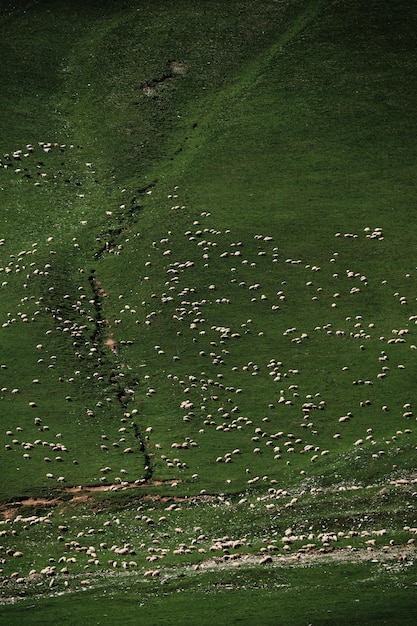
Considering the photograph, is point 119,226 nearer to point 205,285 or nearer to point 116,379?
point 205,285

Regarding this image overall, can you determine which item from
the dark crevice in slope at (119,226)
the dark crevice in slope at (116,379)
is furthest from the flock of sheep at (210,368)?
the dark crevice in slope at (119,226)

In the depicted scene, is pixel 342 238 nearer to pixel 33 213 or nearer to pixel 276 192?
pixel 276 192

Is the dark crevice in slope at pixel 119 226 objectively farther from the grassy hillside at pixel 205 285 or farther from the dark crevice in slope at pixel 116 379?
the dark crevice in slope at pixel 116 379

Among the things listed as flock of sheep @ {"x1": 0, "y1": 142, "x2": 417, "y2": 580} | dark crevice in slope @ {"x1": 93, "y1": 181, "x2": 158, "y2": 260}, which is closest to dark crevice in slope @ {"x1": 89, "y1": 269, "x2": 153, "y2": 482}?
flock of sheep @ {"x1": 0, "y1": 142, "x2": 417, "y2": 580}

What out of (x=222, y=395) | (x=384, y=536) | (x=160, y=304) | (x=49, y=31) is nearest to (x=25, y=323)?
(x=160, y=304)

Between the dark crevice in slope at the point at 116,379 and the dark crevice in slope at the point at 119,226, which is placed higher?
the dark crevice in slope at the point at 116,379

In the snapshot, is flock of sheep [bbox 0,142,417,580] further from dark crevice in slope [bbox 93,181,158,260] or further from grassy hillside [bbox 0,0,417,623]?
dark crevice in slope [bbox 93,181,158,260]

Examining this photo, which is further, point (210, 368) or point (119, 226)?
point (119, 226)

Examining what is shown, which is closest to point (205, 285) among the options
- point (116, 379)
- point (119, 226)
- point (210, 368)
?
point (210, 368)
